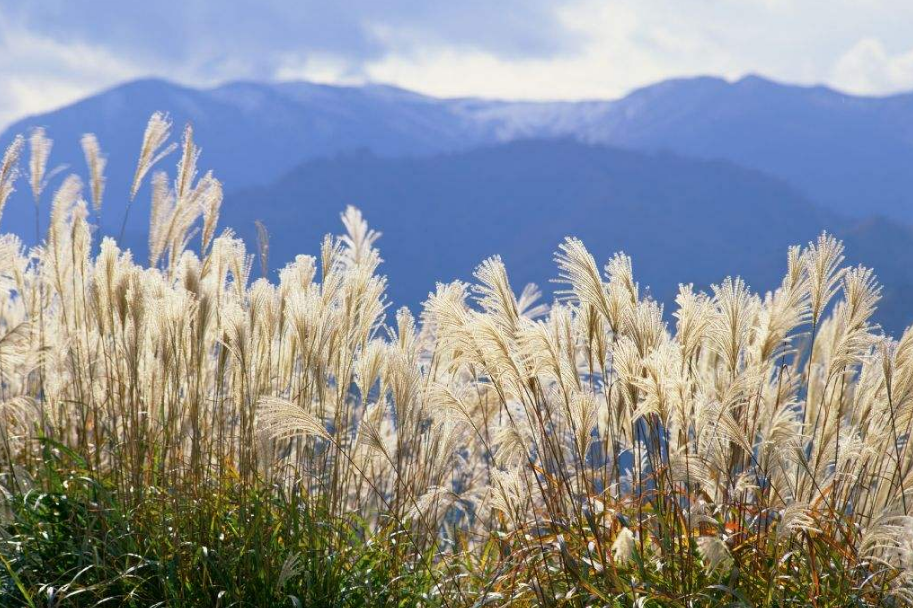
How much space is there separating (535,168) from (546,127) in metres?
18.1

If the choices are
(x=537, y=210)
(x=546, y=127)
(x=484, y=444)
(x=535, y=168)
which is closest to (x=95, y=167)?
(x=484, y=444)

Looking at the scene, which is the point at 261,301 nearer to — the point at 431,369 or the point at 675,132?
the point at 431,369

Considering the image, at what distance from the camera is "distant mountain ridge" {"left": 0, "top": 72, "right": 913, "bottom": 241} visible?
130 m

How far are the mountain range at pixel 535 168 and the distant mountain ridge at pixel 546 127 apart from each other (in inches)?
13.8


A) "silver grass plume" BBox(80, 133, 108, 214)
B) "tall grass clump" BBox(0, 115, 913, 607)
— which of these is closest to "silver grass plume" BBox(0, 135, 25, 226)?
"tall grass clump" BBox(0, 115, 913, 607)

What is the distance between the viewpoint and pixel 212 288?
10.3 feet

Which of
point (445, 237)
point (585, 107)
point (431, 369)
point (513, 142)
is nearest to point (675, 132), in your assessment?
point (585, 107)

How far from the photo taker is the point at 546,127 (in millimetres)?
151125

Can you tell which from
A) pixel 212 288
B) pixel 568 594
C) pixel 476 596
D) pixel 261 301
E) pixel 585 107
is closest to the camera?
pixel 568 594

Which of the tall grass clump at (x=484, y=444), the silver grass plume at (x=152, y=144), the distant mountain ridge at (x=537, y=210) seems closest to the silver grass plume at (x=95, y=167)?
the tall grass clump at (x=484, y=444)

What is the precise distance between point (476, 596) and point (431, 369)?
0.92 m

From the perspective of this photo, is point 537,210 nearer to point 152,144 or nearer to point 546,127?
point 546,127

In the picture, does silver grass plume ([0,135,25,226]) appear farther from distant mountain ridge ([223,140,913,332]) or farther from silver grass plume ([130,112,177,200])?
distant mountain ridge ([223,140,913,332])

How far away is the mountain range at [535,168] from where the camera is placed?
117250 mm
